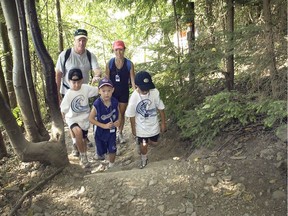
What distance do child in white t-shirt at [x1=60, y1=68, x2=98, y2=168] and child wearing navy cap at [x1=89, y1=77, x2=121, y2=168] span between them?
0.92 feet

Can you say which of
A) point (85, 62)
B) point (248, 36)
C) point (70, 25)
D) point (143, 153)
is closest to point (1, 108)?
point (85, 62)

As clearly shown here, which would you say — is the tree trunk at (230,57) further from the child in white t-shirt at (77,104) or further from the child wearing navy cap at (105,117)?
the child in white t-shirt at (77,104)

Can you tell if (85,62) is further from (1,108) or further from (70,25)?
(70,25)

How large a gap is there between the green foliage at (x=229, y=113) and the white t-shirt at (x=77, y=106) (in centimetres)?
162

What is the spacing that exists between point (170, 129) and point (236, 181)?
2.53 metres

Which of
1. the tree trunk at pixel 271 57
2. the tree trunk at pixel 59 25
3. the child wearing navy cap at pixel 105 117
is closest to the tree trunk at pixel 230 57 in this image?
the tree trunk at pixel 271 57

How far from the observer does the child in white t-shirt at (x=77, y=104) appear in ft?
15.9

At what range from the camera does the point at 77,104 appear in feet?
16.1

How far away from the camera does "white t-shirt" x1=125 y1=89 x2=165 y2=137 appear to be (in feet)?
15.6

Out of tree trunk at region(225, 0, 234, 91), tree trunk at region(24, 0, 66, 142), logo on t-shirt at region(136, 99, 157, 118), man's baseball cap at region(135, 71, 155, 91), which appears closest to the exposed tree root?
tree trunk at region(24, 0, 66, 142)

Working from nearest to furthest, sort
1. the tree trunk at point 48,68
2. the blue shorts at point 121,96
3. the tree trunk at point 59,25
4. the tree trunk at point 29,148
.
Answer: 1. the tree trunk at point 29,148
2. the tree trunk at point 48,68
3. the blue shorts at point 121,96
4. the tree trunk at point 59,25

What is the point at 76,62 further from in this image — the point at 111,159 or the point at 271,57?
the point at 271,57

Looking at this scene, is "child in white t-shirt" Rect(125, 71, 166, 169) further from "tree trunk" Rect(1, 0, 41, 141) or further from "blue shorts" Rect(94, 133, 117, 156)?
"tree trunk" Rect(1, 0, 41, 141)

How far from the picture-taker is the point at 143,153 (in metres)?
5.04
